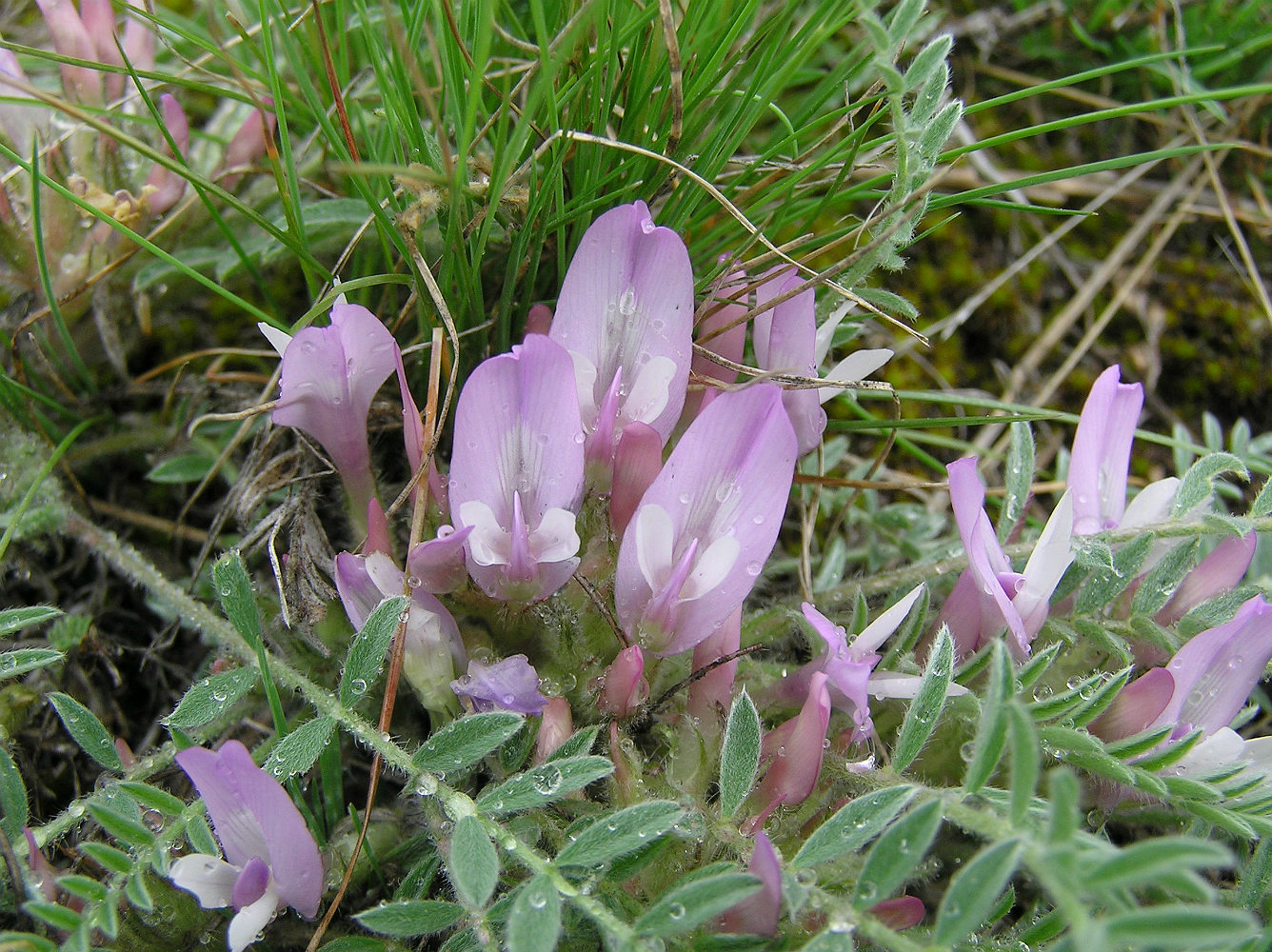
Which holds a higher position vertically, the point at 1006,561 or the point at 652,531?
the point at 652,531

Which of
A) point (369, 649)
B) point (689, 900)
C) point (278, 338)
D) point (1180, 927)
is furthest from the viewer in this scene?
point (278, 338)

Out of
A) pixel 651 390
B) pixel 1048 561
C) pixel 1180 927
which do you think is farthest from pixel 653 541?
pixel 1180 927

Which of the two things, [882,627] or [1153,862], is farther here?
[882,627]

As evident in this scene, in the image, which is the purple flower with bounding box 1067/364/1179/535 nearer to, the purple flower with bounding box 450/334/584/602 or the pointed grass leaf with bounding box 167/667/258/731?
the purple flower with bounding box 450/334/584/602

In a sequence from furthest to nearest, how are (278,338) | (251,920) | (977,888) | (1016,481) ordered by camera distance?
(1016,481) < (278,338) < (251,920) < (977,888)

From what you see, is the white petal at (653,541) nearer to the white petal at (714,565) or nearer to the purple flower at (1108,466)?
the white petal at (714,565)

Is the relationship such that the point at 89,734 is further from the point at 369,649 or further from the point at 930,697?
the point at 930,697

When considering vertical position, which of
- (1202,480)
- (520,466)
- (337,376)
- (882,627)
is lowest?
(882,627)

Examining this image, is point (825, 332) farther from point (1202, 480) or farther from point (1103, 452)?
point (1202, 480)
